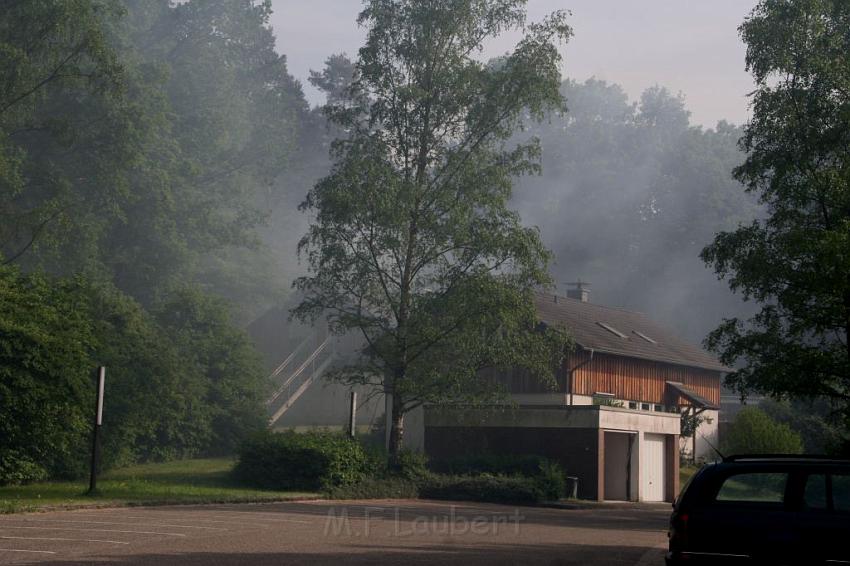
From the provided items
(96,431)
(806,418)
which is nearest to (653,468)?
(806,418)

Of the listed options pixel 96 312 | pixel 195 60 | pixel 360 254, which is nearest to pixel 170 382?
pixel 96 312

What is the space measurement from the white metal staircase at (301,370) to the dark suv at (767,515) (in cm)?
4260

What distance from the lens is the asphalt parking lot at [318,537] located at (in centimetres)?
1436

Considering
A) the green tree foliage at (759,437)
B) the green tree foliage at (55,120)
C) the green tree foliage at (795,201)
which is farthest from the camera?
the green tree foliage at (55,120)

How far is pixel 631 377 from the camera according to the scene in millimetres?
46094

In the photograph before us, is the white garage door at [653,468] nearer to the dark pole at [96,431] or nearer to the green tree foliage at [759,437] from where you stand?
the green tree foliage at [759,437]

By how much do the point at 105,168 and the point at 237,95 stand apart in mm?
38447

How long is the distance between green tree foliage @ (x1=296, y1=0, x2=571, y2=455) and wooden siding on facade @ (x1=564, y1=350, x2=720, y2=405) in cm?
721

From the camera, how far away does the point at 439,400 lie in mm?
33625

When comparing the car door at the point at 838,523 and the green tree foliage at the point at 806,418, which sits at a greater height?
the green tree foliage at the point at 806,418

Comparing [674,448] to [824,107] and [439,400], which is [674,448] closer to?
[439,400]

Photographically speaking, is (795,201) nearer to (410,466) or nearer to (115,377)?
(410,466)

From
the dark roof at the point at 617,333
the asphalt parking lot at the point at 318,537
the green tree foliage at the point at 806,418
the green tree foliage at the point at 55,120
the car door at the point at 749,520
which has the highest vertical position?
the green tree foliage at the point at 55,120

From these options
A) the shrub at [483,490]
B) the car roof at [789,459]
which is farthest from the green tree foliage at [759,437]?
the car roof at [789,459]
